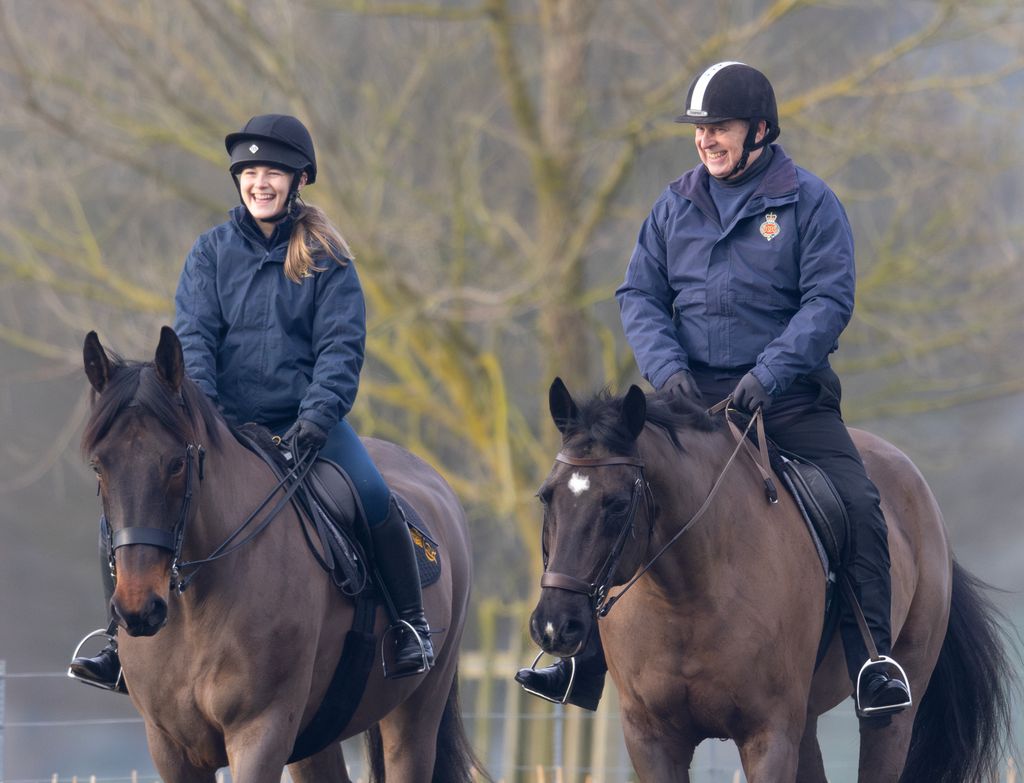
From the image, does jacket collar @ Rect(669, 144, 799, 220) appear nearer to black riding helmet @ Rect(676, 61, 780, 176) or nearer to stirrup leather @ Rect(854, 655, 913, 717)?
black riding helmet @ Rect(676, 61, 780, 176)

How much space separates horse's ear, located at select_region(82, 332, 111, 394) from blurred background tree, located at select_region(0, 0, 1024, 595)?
8008mm

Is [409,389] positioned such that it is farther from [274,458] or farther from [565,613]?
[565,613]

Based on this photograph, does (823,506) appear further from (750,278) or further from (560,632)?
(560,632)

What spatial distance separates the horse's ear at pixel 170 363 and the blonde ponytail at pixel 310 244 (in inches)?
39.2

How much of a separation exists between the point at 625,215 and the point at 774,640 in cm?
865

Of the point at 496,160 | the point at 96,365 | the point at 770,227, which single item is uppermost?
the point at 496,160

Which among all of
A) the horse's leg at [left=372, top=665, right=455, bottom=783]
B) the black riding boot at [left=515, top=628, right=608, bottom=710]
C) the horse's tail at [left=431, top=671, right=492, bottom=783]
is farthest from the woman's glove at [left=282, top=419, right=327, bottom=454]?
the horse's tail at [left=431, top=671, right=492, bottom=783]

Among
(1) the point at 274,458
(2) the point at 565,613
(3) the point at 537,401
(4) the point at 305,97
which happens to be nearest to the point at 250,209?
(1) the point at 274,458

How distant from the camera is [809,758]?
660 centimetres

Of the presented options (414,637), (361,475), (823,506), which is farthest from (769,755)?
(361,475)

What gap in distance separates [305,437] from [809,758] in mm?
2536

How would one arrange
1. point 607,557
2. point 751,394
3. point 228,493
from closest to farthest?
point 607,557
point 228,493
point 751,394

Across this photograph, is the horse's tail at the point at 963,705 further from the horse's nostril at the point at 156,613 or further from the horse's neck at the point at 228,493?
the horse's nostril at the point at 156,613

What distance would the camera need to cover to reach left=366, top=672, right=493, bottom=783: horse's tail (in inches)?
280
